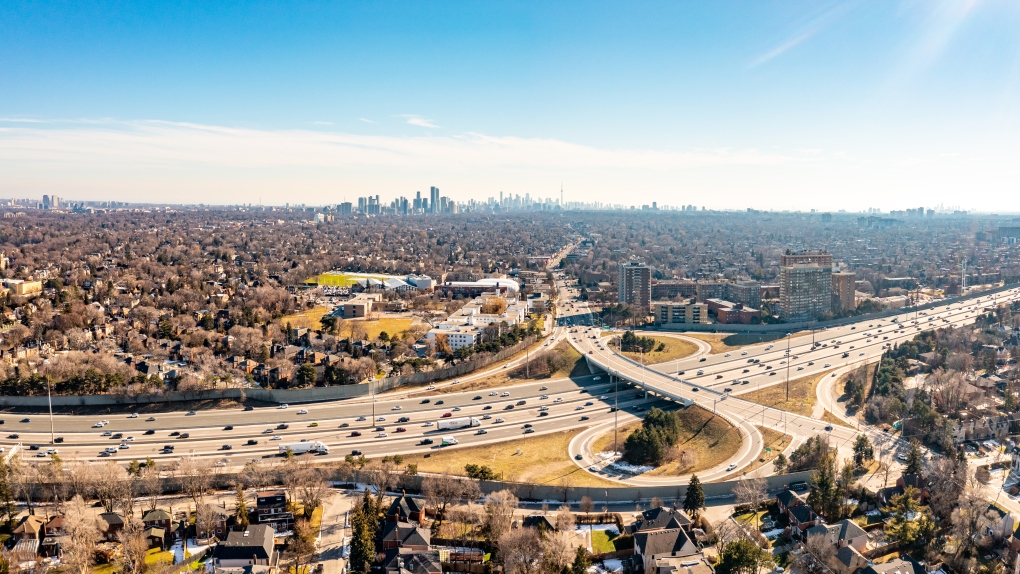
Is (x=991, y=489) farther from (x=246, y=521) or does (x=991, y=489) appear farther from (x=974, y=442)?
(x=246, y=521)

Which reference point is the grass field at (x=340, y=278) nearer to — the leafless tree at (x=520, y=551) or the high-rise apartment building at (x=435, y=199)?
the leafless tree at (x=520, y=551)

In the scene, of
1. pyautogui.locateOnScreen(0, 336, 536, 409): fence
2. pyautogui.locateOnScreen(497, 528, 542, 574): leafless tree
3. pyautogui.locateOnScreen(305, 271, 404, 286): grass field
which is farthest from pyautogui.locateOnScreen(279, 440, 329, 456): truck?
pyautogui.locateOnScreen(305, 271, 404, 286): grass field

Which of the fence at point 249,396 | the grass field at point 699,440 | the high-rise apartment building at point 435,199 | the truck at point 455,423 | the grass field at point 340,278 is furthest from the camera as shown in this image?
the high-rise apartment building at point 435,199

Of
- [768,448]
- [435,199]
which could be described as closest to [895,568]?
[768,448]

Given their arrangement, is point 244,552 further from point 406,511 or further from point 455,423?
point 455,423

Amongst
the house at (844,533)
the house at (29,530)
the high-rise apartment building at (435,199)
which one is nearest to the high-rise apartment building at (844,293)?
the house at (844,533)

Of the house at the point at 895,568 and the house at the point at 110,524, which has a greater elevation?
the house at the point at 895,568

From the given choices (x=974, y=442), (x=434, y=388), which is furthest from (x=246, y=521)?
(x=974, y=442)
